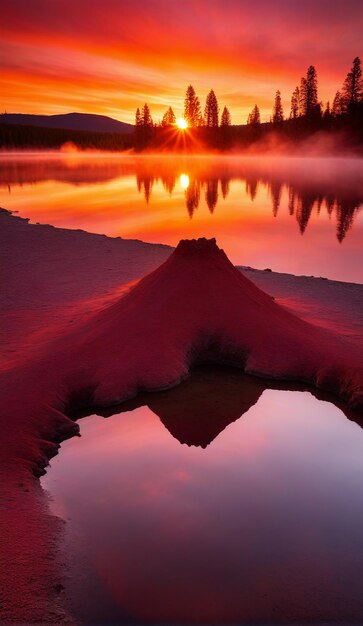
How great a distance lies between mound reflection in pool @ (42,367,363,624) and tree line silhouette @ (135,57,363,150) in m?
80.8

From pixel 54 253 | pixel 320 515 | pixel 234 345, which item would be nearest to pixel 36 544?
pixel 320 515

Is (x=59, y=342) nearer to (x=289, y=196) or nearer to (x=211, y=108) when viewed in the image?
(x=289, y=196)

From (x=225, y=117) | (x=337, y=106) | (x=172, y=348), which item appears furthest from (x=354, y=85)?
Result: (x=172, y=348)

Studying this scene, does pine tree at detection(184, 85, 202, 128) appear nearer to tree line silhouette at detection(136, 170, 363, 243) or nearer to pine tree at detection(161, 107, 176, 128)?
pine tree at detection(161, 107, 176, 128)

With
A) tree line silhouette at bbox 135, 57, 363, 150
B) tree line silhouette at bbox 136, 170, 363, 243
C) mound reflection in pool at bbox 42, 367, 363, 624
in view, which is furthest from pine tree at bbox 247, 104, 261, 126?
mound reflection in pool at bbox 42, 367, 363, 624

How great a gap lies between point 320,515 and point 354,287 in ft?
31.0

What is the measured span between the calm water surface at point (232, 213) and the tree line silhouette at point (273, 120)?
35.1 metres

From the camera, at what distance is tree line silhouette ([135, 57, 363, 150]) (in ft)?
259

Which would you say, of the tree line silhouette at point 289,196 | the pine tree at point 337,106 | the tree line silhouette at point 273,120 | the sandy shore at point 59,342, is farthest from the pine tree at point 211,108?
the sandy shore at point 59,342

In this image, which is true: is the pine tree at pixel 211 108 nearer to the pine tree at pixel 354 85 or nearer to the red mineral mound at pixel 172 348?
the pine tree at pixel 354 85

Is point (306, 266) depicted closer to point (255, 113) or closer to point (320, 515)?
point (320, 515)

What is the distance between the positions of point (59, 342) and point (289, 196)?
3694 cm

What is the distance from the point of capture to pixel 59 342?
26.6 feet

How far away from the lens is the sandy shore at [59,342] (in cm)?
410
